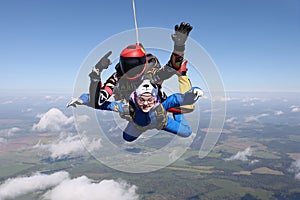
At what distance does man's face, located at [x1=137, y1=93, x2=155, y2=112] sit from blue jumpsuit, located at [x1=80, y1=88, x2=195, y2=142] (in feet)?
0.33

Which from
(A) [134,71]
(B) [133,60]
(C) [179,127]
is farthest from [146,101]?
(C) [179,127]

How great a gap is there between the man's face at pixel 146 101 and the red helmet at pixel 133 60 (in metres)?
0.33

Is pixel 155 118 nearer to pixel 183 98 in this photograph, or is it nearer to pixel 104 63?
pixel 183 98

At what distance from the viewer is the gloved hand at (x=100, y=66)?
2748mm

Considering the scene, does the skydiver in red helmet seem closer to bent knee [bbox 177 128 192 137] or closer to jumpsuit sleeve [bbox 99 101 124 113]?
jumpsuit sleeve [bbox 99 101 124 113]

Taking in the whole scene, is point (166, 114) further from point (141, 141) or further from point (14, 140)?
point (14, 140)

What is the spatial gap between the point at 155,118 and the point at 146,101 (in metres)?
0.41

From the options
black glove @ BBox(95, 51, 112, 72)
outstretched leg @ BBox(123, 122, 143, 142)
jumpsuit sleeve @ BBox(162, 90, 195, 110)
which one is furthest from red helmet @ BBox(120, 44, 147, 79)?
outstretched leg @ BBox(123, 122, 143, 142)

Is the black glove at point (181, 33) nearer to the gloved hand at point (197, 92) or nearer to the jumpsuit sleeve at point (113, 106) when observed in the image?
the gloved hand at point (197, 92)

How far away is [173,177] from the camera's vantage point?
8175 centimetres

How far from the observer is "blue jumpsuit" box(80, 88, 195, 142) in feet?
10.3

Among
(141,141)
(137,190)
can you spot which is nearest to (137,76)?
(141,141)

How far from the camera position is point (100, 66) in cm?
279

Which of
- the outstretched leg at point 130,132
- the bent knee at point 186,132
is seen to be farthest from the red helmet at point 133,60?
the bent knee at point 186,132
